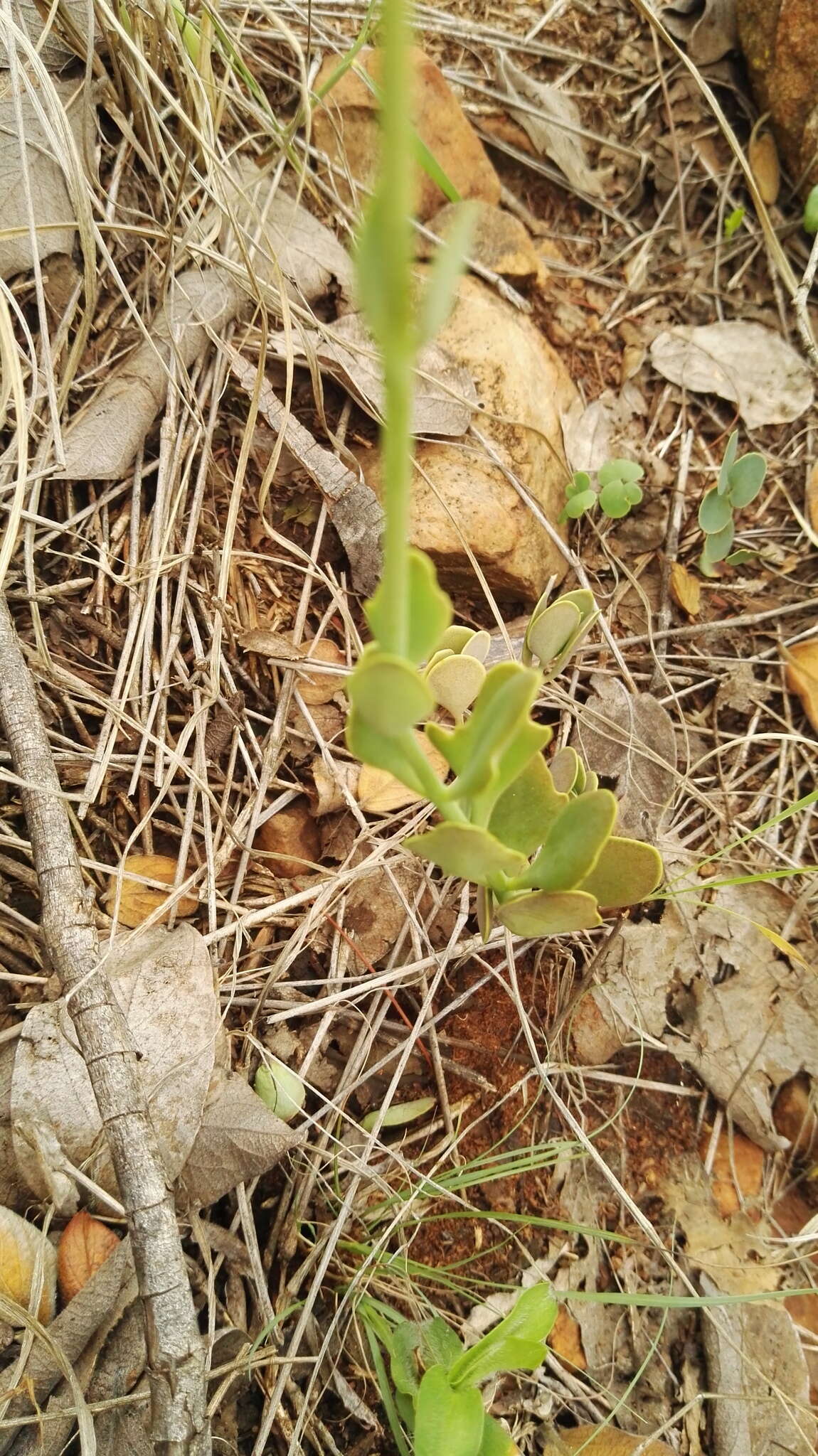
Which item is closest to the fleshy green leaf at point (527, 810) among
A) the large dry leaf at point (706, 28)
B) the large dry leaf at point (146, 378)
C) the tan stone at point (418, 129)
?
the large dry leaf at point (146, 378)

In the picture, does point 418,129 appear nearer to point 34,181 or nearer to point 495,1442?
point 34,181

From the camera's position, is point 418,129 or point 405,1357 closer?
point 405,1357

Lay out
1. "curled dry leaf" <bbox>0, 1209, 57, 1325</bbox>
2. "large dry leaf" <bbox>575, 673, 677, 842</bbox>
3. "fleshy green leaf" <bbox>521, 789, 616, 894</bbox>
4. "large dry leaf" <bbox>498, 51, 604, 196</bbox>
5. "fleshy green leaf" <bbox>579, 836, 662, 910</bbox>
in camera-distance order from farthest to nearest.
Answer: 1. "large dry leaf" <bbox>498, 51, 604, 196</bbox>
2. "large dry leaf" <bbox>575, 673, 677, 842</bbox>
3. "curled dry leaf" <bbox>0, 1209, 57, 1325</bbox>
4. "fleshy green leaf" <bbox>579, 836, 662, 910</bbox>
5. "fleshy green leaf" <bbox>521, 789, 616, 894</bbox>

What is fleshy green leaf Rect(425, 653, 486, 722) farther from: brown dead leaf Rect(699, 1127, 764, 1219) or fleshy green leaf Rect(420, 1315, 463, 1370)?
brown dead leaf Rect(699, 1127, 764, 1219)

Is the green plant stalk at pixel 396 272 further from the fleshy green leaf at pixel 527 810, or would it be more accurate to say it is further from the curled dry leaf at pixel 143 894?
the curled dry leaf at pixel 143 894

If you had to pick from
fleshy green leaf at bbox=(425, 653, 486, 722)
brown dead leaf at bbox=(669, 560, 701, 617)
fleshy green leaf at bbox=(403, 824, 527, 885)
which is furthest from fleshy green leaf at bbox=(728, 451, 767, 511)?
fleshy green leaf at bbox=(403, 824, 527, 885)

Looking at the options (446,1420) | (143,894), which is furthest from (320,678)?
(446,1420)

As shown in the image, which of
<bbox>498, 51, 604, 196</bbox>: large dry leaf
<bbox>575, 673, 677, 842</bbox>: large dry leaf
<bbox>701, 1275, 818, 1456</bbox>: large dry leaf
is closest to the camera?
<bbox>701, 1275, 818, 1456</bbox>: large dry leaf
